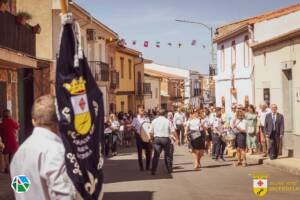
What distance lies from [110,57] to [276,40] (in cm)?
2271

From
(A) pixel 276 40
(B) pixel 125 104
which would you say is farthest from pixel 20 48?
(B) pixel 125 104

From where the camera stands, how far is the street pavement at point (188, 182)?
36.8 ft

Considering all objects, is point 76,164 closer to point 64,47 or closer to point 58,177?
point 58,177

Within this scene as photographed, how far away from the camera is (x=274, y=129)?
1753 centimetres

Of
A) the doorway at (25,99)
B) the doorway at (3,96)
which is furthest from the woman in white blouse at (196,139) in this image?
the doorway at (25,99)

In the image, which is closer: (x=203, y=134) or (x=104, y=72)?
(x=203, y=134)

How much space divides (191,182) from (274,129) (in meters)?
5.05

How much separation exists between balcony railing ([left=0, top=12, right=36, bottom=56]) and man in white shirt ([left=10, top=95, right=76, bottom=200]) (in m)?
11.4

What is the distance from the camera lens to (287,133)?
61.7ft

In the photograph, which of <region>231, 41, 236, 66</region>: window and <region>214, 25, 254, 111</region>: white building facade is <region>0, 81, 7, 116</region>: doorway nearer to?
<region>214, 25, 254, 111</region>: white building facade

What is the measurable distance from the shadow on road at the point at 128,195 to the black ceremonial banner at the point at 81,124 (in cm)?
622

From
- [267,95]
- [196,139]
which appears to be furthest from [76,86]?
[267,95]

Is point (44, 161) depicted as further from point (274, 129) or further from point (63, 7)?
point (274, 129)

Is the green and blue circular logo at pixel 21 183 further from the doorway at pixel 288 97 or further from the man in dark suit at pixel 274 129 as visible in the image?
the doorway at pixel 288 97
